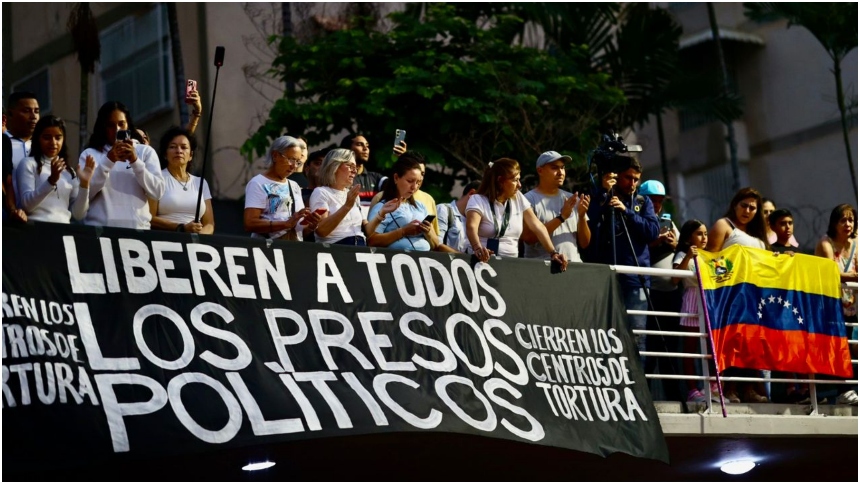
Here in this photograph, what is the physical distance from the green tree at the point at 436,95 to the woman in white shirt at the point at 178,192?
590cm

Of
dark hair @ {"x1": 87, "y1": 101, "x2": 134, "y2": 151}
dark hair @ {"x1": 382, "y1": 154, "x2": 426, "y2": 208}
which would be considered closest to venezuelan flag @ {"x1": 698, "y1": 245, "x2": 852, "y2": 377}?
dark hair @ {"x1": 382, "y1": 154, "x2": 426, "y2": 208}

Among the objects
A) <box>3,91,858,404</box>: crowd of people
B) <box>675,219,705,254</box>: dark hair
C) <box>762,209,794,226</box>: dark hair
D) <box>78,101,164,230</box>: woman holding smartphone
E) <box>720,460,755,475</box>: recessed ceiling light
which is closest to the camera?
<box>3,91,858,404</box>: crowd of people

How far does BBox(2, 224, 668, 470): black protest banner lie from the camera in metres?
8.76

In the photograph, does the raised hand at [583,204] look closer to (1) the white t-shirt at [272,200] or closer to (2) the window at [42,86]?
(1) the white t-shirt at [272,200]

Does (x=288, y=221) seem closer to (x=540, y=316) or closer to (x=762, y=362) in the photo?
(x=540, y=316)

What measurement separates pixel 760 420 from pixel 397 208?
3.51m

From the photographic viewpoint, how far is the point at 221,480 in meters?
11.0

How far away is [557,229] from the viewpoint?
11.8 meters

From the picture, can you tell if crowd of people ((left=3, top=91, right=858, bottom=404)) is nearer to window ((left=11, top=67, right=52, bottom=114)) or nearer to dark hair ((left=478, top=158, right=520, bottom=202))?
dark hair ((left=478, top=158, right=520, bottom=202))

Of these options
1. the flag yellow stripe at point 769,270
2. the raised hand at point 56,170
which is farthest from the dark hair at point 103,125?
the flag yellow stripe at point 769,270

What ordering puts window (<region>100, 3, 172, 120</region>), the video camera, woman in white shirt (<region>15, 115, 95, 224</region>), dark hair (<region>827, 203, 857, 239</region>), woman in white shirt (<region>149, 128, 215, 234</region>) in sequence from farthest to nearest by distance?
1. window (<region>100, 3, 172, 120</region>)
2. dark hair (<region>827, 203, 857, 239</region>)
3. the video camera
4. woman in white shirt (<region>149, 128, 215, 234</region>)
5. woman in white shirt (<region>15, 115, 95, 224</region>)

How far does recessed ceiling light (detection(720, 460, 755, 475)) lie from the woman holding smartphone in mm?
5778

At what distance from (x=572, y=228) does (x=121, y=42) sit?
11.3 meters

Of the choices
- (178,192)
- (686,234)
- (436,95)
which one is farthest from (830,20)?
(178,192)
